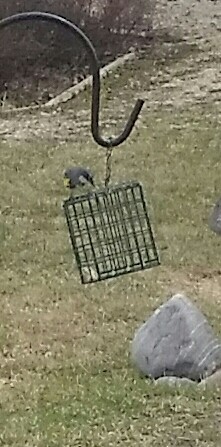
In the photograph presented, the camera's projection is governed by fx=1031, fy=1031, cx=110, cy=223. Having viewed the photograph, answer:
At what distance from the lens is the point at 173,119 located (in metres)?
9.86

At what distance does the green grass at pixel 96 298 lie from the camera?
4.19 meters

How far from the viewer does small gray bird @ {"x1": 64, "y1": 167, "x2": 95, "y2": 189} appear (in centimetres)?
719

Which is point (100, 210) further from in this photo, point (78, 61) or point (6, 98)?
point (78, 61)

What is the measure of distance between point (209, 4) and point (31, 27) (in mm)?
4177

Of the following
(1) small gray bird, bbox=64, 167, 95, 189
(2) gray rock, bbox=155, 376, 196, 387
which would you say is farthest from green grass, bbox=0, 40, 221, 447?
(1) small gray bird, bbox=64, 167, 95, 189

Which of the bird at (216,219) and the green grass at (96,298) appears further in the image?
the bird at (216,219)

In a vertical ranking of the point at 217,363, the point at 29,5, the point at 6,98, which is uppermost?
the point at 29,5

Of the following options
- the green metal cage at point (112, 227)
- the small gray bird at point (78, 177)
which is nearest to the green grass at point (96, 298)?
the small gray bird at point (78, 177)

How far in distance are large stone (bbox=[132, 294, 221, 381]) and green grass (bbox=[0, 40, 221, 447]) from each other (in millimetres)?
114

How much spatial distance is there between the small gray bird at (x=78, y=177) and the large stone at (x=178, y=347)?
2.54 meters

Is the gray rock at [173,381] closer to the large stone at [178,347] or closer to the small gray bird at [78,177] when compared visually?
the large stone at [178,347]

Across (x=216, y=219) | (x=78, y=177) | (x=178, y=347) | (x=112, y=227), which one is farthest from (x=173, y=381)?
(x=78, y=177)

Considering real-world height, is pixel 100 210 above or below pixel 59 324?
above

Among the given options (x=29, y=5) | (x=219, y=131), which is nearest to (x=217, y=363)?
(x=219, y=131)
